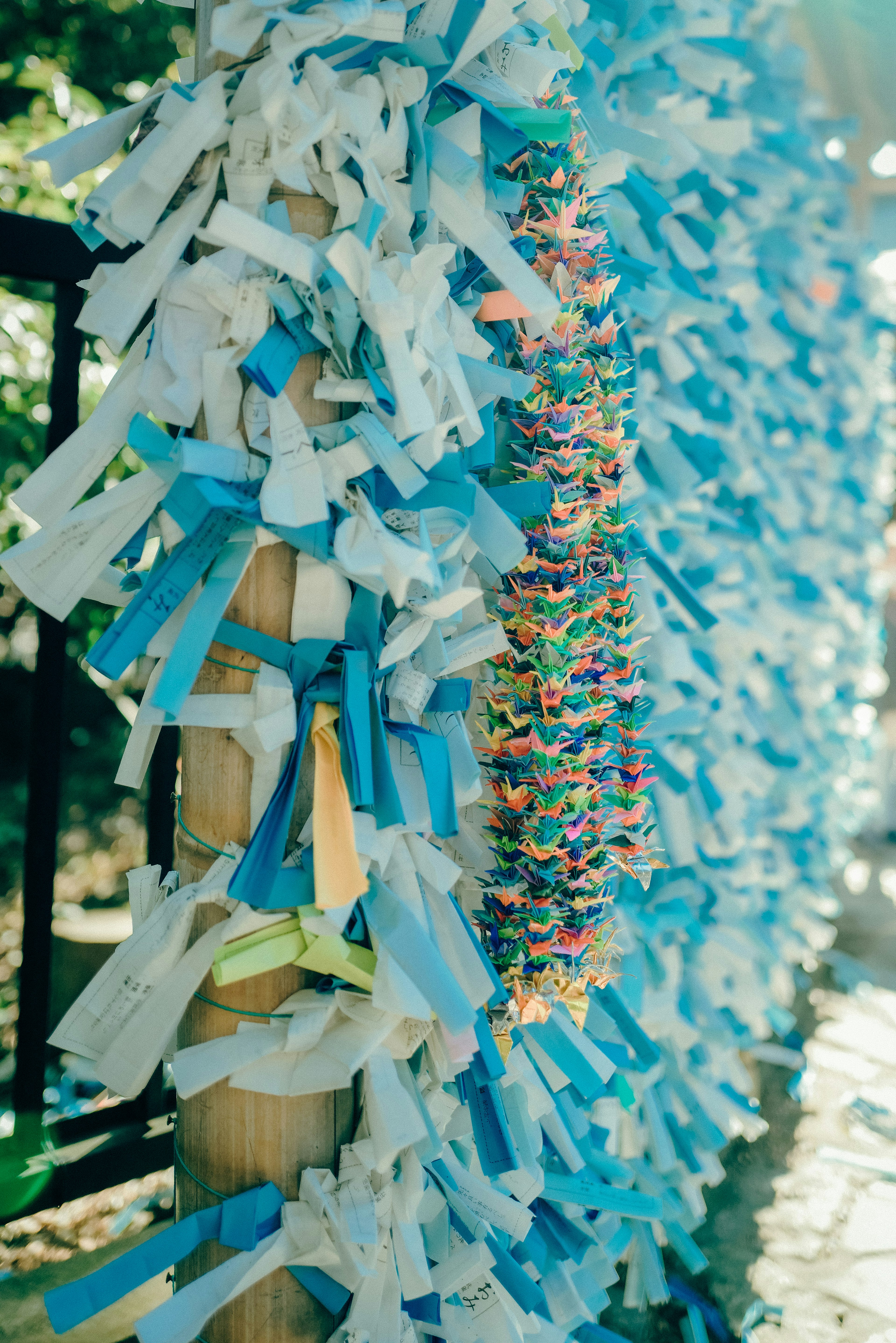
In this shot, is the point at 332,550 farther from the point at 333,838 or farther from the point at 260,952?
the point at 260,952

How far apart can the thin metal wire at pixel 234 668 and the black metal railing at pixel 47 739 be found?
0.74 m

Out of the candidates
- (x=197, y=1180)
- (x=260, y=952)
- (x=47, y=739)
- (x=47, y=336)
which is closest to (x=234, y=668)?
(x=260, y=952)

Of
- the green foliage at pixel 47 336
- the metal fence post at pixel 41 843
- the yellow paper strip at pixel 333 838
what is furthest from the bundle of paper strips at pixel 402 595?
the green foliage at pixel 47 336

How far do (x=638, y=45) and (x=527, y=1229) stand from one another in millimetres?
1623

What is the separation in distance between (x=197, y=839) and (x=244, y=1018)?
0.18m

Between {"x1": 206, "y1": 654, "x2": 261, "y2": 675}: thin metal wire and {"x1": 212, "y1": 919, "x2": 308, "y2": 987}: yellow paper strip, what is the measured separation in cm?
24

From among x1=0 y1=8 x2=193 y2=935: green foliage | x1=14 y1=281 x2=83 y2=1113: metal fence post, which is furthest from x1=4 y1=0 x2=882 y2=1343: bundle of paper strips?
x1=0 y1=8 x2=193 y2=935: green foliage

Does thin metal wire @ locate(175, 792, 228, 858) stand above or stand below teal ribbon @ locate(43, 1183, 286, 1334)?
above

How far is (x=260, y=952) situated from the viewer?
0.80m

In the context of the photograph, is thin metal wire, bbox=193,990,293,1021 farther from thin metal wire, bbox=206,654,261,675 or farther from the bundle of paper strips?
thin metal wire, bbox=206,654,261,675

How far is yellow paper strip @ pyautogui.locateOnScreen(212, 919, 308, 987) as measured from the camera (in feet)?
2.56

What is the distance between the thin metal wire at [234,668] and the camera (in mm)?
807

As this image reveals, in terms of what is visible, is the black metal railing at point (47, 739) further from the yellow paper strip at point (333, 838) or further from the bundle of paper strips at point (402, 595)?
the yellow paper strip at point (333, 838)

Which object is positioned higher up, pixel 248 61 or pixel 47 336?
pixel 47 336
